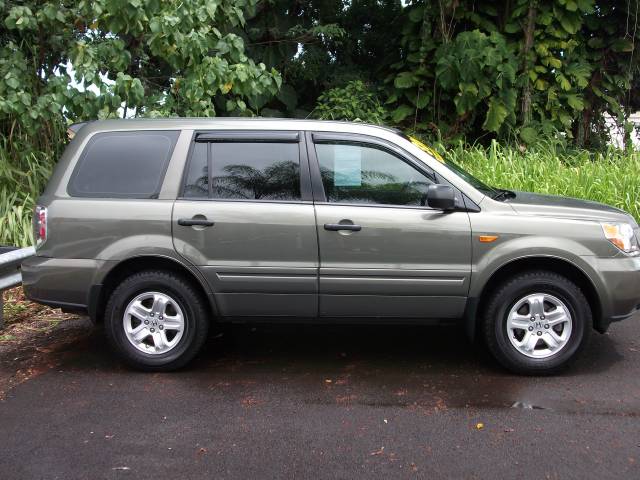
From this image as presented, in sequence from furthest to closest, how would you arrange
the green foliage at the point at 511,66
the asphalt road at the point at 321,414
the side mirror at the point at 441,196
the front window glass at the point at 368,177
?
the green foliage at the point at 511,66 → the front window glass at the point at 368,177 → the side mirror at the point at 441,196 → the asphalt road at the point at 321,414

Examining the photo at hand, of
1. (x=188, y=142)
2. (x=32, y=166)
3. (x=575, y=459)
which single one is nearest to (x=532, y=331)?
(x=575, y=459)

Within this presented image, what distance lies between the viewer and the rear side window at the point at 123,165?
484 centimetres

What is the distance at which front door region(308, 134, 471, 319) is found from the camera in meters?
4.62

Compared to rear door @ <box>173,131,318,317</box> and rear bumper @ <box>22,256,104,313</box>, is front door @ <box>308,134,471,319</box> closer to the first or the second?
rear door @ <box>173,131,318,317</box>

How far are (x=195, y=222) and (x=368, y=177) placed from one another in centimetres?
127

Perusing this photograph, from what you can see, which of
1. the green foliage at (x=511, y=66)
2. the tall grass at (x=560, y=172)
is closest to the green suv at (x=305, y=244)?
the tall grass at (x=560, y=172)

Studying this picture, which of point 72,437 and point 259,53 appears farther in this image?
point 259,53

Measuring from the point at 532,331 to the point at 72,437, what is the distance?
3.08 meters

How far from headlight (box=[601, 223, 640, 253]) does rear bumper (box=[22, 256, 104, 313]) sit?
358 cm

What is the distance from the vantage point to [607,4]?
11422 millimetres

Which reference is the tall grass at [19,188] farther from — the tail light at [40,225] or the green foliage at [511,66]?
the green foliage at [511,66]

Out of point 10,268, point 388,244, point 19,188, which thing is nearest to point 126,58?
point 19,188

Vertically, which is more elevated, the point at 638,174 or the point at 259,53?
the point at 259,53

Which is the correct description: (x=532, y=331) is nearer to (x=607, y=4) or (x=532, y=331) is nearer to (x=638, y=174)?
(x=638, y=174)
